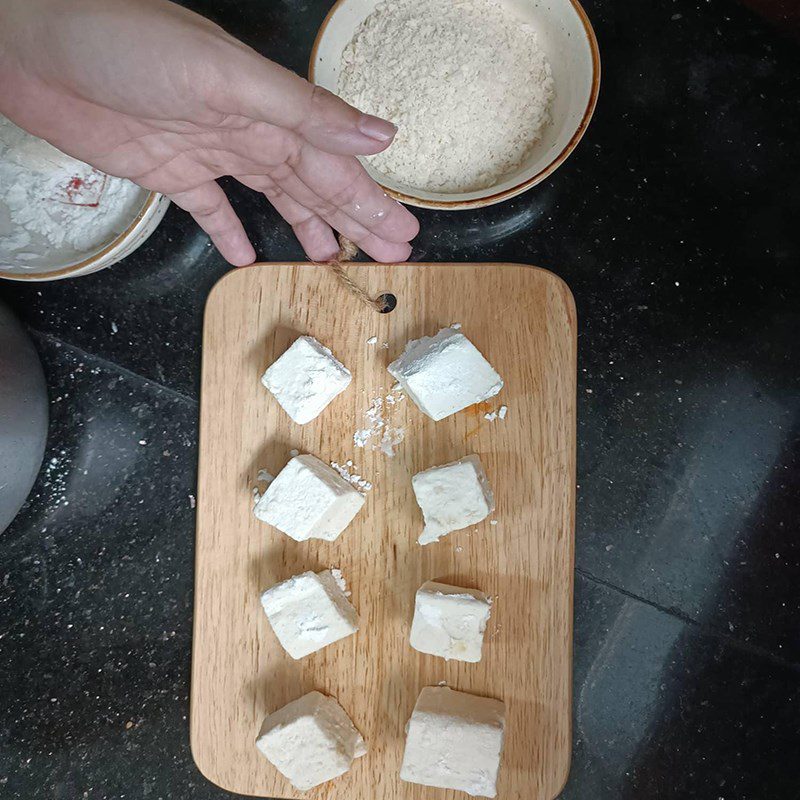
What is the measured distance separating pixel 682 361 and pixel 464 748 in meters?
0.71

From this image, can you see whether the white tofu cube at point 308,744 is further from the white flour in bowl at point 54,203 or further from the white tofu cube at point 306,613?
the white flour in bowl at point 54,203

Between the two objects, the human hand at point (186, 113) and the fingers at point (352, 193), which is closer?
the human hand at point (186, 113)

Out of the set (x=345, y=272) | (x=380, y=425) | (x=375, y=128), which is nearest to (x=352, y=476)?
(x=380, y=425)

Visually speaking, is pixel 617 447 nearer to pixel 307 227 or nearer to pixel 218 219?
pixel 307 227

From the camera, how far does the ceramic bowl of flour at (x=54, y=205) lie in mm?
1218

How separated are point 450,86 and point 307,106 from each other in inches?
11.7

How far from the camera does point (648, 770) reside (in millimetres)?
1219

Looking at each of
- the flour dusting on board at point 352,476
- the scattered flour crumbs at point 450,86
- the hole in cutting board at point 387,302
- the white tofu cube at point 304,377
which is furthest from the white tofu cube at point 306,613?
the scattered flour crumbs at point 450,86

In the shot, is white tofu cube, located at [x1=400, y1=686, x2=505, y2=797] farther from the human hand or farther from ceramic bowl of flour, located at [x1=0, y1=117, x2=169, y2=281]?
ceramic bowl of flour, located at [x1=0, y1=117, x2=169, y2=281]

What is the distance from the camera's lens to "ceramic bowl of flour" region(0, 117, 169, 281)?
1.22 metres

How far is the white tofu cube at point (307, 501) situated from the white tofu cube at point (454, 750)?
319 mm

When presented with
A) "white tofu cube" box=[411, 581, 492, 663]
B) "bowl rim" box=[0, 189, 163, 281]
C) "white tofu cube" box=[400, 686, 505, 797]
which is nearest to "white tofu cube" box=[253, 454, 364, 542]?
"white tofu cube" box=[411, 581, 492, 663]

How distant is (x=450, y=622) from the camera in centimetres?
113

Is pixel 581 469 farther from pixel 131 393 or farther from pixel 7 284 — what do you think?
pixel 7 284
